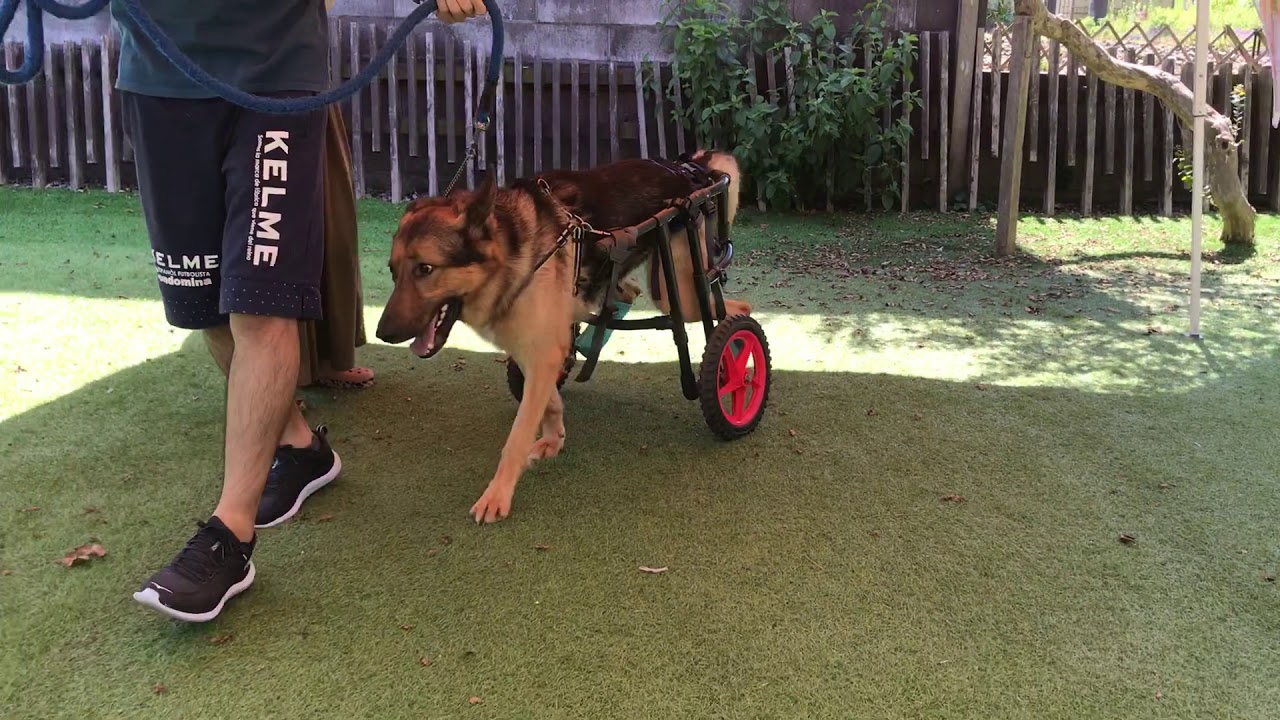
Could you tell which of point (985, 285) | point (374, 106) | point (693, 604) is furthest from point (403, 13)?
point (693, 604)

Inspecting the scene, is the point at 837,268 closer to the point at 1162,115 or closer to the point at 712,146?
the point at 712,146

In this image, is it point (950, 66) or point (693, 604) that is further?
point (950, 66)

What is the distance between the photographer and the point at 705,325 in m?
3.80

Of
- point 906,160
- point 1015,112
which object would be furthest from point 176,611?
point 906,160

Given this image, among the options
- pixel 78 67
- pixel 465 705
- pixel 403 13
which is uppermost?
pixel 403 13

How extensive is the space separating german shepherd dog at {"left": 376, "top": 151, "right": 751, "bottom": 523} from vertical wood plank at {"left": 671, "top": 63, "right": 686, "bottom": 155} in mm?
5995

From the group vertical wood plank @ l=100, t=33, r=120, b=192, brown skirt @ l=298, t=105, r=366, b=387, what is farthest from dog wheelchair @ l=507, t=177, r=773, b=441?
vertical wood plank @ l=100, t=33, r=120, b=192

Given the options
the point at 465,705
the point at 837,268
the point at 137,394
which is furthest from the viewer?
the point at 837,268

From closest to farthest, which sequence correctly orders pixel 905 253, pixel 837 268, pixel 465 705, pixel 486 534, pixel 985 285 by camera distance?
pixel 465 705 → pixel 486 534 → pixel 985 285 → pixel 837 268 → pixel 905 253

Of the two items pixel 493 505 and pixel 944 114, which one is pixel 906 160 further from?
pixel 493 505

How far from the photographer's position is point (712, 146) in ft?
29.7

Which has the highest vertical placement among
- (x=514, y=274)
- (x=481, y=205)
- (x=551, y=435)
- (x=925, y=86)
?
(x=925, y=86)

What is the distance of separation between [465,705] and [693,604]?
2.29 feet

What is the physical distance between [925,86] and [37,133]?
9.11 m
